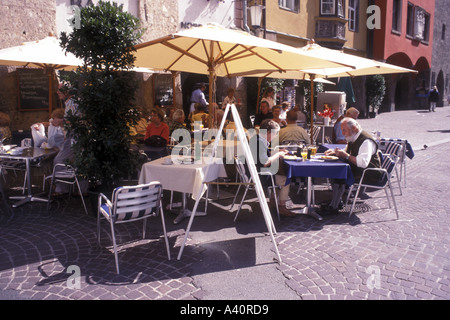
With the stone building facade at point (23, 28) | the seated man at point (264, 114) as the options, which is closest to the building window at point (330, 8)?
the seated man at point (264, 114)

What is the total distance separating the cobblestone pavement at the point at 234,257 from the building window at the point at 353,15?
18.0 metres

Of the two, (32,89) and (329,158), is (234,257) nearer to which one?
(329,158)

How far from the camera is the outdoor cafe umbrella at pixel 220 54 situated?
5.28m

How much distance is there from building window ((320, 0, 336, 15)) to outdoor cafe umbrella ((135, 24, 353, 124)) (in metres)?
12.1

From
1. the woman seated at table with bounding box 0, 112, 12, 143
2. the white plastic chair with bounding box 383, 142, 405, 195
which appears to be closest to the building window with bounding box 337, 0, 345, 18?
the white plastic chair with bounding box 383, 142, 405, 195

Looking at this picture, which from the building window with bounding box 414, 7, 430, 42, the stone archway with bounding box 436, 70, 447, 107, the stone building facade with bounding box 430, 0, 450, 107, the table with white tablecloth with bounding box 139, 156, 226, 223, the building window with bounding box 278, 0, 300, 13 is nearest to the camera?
the table with white tablecloth with bounding box 139, 156, 226, 223

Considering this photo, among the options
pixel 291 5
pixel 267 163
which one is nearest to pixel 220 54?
pixel 267 163

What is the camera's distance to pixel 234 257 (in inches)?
176

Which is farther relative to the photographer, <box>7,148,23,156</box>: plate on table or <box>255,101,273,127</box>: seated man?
<box>255,101,273,127</box>: seated man

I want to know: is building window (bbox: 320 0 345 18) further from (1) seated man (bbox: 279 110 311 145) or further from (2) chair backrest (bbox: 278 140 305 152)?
(2) chair backrest (bbox: 278 140 305 152)

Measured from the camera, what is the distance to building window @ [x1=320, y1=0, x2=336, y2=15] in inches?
738

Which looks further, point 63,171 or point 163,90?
point 163,90

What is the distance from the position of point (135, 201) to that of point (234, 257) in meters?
1.24
